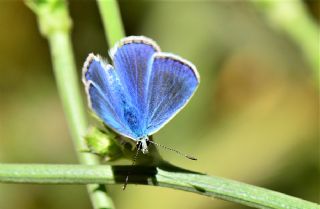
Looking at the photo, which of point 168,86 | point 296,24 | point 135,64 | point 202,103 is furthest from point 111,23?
point 202,103

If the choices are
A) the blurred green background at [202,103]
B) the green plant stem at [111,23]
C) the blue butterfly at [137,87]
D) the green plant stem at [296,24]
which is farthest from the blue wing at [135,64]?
the blurred green background at [202,103]

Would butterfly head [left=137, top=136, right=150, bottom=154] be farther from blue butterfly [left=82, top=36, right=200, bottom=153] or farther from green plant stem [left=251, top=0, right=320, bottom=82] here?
green plant stem [left=251, top=0, right=320, bottom=82]

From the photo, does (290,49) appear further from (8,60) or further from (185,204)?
(8,60)

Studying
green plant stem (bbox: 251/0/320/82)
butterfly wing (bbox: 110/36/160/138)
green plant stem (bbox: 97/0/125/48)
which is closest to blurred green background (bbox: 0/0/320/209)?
green plant stem (bbox: 251/0/320/82)

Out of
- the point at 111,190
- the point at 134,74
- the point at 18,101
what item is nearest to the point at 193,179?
the point at 134,74

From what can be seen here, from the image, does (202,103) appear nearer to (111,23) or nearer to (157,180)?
(111,23)

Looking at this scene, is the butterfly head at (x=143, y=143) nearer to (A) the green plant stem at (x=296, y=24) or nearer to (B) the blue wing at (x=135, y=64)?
(B) the blue wing at (x=135, y=64)
